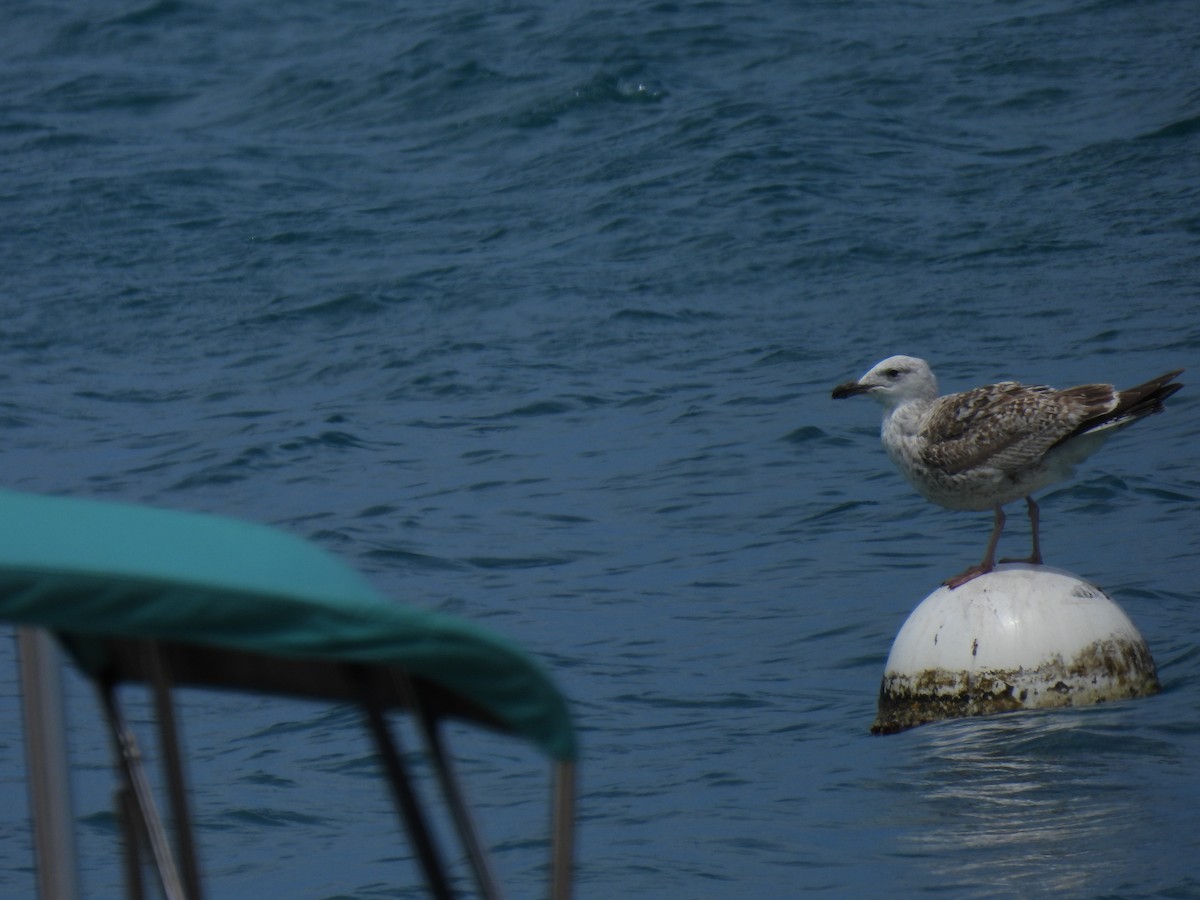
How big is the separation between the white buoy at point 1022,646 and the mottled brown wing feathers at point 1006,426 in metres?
0.51

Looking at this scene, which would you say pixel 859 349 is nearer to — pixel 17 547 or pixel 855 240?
pixel 855 240

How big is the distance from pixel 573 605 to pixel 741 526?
218 cm

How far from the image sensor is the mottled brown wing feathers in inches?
334

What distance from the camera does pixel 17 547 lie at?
110 inches

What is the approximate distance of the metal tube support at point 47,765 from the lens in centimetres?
323

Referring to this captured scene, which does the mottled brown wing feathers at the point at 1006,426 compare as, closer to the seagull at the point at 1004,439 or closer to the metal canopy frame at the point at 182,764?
the seagull at the point at 1004,439

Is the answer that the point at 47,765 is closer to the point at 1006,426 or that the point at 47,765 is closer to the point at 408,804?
the point at 408,804

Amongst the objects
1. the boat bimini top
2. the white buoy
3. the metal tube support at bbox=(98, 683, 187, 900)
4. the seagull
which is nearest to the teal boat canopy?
the boat bimini top

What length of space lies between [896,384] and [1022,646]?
1622 mm

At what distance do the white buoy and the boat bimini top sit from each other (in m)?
5.24

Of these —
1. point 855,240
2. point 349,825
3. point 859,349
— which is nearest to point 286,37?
point 855,240

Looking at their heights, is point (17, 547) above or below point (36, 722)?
above

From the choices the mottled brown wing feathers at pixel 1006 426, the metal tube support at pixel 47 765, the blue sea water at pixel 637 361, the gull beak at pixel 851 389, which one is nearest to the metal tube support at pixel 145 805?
the metal tube support at pixel 47 765

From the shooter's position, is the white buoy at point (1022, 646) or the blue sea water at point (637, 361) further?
the blue sea water at point (637, 361)
